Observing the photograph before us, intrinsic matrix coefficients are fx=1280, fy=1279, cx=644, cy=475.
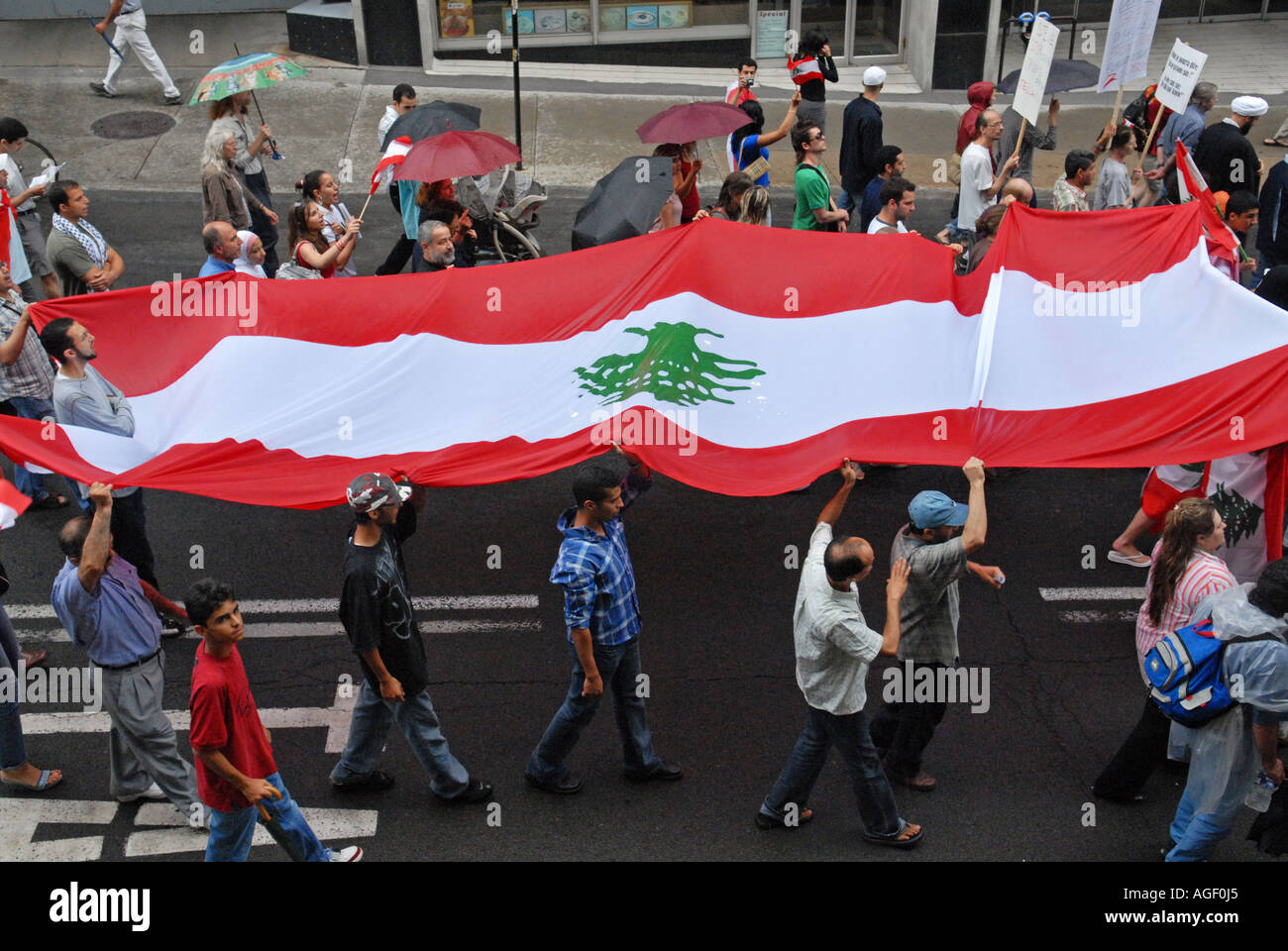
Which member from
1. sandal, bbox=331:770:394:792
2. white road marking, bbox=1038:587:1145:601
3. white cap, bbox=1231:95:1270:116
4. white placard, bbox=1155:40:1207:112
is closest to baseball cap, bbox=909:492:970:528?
white road marking, bbox=1038:587:1145:601

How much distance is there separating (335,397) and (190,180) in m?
7.49

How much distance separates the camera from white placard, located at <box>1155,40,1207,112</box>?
393 inches

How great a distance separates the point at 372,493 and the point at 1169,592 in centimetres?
352

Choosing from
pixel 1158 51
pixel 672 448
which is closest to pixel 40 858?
pixel 672 448

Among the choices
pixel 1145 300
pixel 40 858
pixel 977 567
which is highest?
pixel 1145 300

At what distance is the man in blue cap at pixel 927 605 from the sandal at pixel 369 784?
2335mm

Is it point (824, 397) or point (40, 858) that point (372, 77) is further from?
point (40, 858)

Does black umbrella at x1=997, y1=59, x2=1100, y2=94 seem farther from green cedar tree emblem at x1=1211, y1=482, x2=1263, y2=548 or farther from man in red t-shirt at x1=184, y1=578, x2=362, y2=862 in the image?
man in red t-shirt at x1=184, y1=578, x2=362, y2=862

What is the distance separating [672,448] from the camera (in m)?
6.30

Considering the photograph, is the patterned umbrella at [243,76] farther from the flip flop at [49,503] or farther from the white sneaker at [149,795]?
the white sneaker at [149,795]

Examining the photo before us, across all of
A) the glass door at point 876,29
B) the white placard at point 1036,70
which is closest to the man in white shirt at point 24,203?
the white placard at point 1036,70

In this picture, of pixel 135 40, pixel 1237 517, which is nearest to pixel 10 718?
pixel 1237 517

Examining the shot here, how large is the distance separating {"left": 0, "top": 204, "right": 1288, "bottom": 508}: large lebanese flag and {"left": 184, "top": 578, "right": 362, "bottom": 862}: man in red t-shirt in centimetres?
127

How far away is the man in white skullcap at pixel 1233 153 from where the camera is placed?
1095 cm
